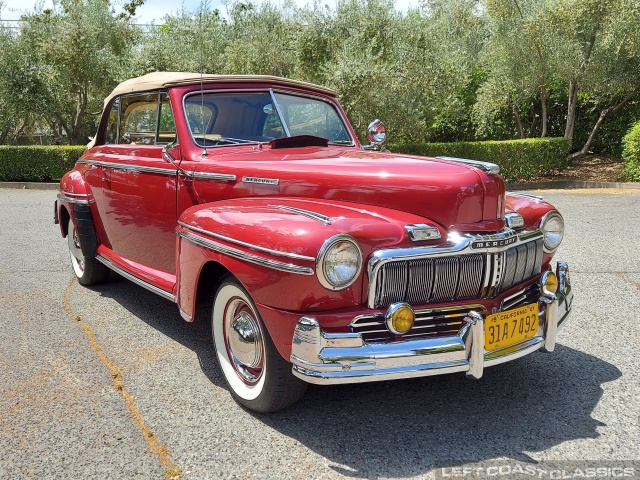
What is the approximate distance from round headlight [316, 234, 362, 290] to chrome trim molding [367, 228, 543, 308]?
0.28ft

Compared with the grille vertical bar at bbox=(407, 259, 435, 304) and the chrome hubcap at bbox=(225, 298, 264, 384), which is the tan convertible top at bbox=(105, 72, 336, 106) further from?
the grille vertical bar at bbox=(407, 259, 435, 304)

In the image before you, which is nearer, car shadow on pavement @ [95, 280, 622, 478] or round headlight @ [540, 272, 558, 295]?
car shadow on pavement @ [95, 280, 622, 478]

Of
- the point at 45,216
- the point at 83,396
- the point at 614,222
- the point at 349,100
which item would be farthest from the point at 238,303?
the point at 349,100

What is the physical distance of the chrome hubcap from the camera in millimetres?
3137

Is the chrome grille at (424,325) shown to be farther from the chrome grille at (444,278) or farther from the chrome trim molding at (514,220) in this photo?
the chrome trim molding at (514,220)

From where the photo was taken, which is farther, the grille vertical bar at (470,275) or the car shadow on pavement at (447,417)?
the grille vertical bar at (470,275)

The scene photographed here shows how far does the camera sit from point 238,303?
3.28 m

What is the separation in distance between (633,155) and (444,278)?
Answer: 41.9 feet

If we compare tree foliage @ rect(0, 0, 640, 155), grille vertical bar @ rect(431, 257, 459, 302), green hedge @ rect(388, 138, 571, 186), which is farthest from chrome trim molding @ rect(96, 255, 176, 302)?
green hedge @ rect(388, 138, 571, 186)

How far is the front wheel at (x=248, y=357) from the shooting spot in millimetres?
2961

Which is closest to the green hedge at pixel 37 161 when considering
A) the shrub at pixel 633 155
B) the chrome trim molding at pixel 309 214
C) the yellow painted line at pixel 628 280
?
the shrub at pixel 633 155

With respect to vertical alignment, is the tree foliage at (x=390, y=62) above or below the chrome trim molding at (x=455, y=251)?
above

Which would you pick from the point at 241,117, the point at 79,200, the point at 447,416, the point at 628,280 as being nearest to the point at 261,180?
the point at 241,117

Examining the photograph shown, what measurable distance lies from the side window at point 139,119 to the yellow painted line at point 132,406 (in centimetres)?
144
